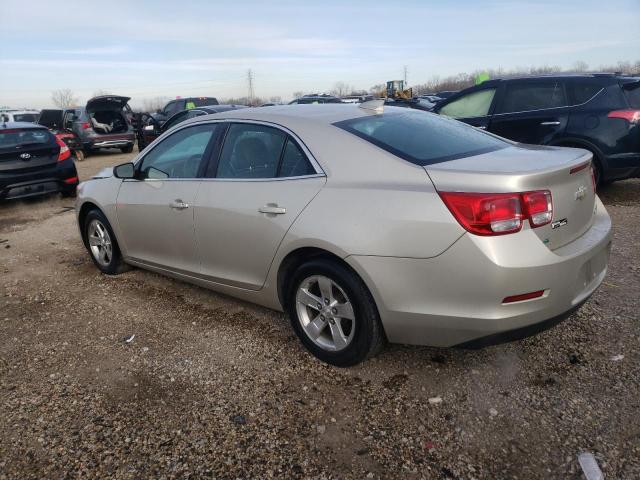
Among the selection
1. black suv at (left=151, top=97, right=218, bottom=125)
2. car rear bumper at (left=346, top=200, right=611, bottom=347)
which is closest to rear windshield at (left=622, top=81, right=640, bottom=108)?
car rear bumper at (left=346, top=200, right=611, bottom=347)

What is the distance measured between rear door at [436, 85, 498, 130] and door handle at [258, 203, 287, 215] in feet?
16.9

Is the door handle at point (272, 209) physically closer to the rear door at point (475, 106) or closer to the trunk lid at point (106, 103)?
the rear door at point (475, 106)

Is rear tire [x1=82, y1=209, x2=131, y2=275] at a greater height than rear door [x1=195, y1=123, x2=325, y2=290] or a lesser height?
lesser

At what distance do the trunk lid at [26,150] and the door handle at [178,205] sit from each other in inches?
215

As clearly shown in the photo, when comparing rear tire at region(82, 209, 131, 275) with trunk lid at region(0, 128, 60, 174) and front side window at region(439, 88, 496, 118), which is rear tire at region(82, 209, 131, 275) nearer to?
trunk lid at region(0, 128, 60, 174)

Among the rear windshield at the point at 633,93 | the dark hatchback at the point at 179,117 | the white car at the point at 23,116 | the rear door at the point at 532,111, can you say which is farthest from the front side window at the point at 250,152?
the white car at the point at 23,116

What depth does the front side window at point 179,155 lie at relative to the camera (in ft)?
12.3

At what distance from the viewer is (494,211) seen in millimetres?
2299

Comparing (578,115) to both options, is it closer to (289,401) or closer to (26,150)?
(289,401)

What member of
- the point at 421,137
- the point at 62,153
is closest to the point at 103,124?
the point at 62,153

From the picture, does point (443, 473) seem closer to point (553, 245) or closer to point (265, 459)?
point (265, 459)

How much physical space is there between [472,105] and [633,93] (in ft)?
6.99

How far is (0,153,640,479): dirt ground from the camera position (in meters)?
2.26

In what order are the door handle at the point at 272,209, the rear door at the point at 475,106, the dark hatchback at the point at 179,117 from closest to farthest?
1. the door handle at the point at 272,209
2. the rear door at the point at 475,106
3. the dark hatchback at the point at 179,117
